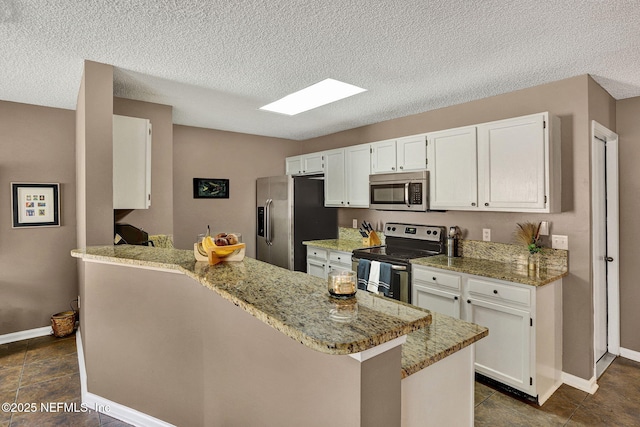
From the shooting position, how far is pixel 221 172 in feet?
15.9

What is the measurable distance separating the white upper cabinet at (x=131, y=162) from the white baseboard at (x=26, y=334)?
2.10 m

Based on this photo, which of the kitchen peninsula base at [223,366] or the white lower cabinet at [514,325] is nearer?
the kitchen peninsula base at [223,366]

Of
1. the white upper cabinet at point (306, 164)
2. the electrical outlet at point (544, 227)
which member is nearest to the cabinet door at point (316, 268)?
the white upper cabinet at point (306, 164)

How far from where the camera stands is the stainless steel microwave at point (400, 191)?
11.4 feet

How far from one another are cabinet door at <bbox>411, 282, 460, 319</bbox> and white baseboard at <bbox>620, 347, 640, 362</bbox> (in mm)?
1795

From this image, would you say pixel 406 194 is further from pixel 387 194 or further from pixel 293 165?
pixel 293 165

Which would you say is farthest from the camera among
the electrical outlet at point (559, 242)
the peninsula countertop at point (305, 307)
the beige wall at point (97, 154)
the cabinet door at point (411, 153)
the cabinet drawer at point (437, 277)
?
the cabinet door at point (411, 153)

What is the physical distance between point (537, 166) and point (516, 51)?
897 millimetres

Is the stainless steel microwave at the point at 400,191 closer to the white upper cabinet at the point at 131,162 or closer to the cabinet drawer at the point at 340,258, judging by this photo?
the cabinet drawer at the point at 340,258

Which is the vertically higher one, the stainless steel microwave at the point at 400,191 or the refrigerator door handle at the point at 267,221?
the stainless steel microwave at the point at 400,191

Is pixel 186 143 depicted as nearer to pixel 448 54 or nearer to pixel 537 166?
pixel 448 54

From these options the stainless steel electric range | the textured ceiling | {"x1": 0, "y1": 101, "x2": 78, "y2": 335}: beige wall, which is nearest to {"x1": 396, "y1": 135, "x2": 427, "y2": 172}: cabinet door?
the textured ceiling

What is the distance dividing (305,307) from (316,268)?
3.26 metres

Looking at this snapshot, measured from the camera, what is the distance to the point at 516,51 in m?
2.28
